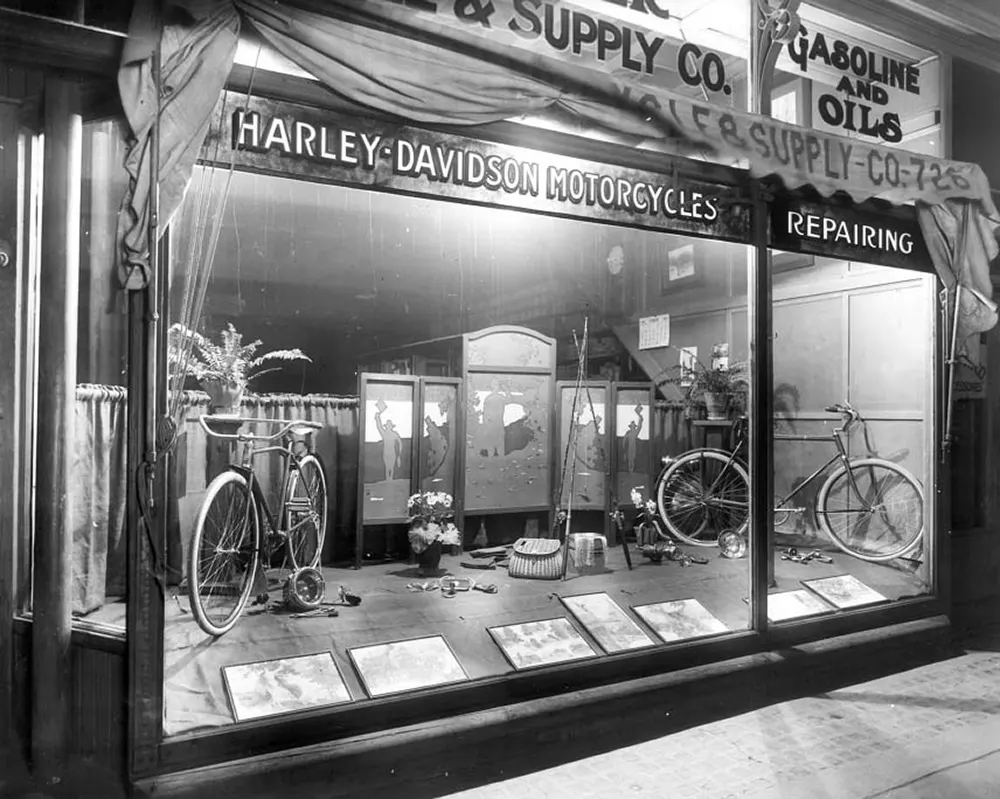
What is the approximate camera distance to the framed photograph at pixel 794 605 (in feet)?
18.6

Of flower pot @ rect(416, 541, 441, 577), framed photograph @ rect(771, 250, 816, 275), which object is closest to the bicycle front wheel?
framed photograph @ rect(771, 250, 816, 275)

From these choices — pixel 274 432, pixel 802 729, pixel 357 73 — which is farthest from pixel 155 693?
pixel 802 729

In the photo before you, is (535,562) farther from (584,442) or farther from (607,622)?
(584,442)

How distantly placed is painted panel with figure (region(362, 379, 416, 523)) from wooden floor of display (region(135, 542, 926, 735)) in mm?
453

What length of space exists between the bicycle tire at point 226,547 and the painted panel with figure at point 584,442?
271cm

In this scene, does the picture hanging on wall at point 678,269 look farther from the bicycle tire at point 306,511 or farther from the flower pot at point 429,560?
the bicycle tire at point 306,511

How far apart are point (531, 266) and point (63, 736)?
4312 mm

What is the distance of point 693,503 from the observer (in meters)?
6.70

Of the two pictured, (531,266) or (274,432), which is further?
(531,266)

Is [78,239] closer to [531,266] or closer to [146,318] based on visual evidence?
[146,318]

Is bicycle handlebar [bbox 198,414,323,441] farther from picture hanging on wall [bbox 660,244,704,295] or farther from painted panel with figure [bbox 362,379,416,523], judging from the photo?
picture hanging on wall [bbox 660,244,704,295]

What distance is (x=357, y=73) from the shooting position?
3.83m

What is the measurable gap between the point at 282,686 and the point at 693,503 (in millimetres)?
4041

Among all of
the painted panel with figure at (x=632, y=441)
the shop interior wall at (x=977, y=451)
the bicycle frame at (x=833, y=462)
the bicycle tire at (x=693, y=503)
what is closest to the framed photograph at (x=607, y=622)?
the painted panel with figure at (x=632, y=441)
